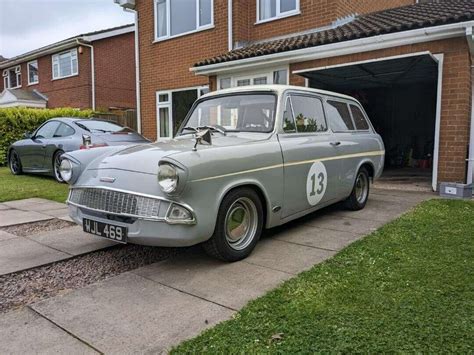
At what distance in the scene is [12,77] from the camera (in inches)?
1094

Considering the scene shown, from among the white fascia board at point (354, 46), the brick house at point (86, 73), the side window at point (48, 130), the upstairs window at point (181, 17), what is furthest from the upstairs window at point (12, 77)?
the white fascia board at point (354, 46)

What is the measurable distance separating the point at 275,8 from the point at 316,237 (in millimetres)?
8781

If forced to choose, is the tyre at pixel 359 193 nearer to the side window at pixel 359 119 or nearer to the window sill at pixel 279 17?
the side window at pixel 359 119

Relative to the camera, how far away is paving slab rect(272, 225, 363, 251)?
436 centimetres

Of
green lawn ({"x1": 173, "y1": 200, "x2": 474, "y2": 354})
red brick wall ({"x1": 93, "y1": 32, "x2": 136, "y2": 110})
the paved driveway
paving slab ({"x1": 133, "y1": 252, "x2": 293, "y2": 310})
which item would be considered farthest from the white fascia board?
red brick wall ({"x1": 93, "y1": 32, "x2": 136, "y2": 110})

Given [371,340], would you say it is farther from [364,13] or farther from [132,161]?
[364,13]

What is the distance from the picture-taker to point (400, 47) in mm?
7699

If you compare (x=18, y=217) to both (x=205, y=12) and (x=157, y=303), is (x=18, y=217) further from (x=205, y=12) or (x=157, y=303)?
(x=205, y=12)

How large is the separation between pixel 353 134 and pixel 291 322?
382 cm

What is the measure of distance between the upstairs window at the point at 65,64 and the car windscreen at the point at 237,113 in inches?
743

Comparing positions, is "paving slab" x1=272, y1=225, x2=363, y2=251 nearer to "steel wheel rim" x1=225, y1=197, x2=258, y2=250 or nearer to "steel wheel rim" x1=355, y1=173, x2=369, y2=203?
"steel wheel rim" x1=225, y1=197, x2=258, y2=250

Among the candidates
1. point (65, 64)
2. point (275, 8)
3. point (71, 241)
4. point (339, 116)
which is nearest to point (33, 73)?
point (65, 64)

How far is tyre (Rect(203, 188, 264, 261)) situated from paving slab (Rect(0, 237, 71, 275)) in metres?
1.66

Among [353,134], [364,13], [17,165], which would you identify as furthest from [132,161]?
[364,13]
